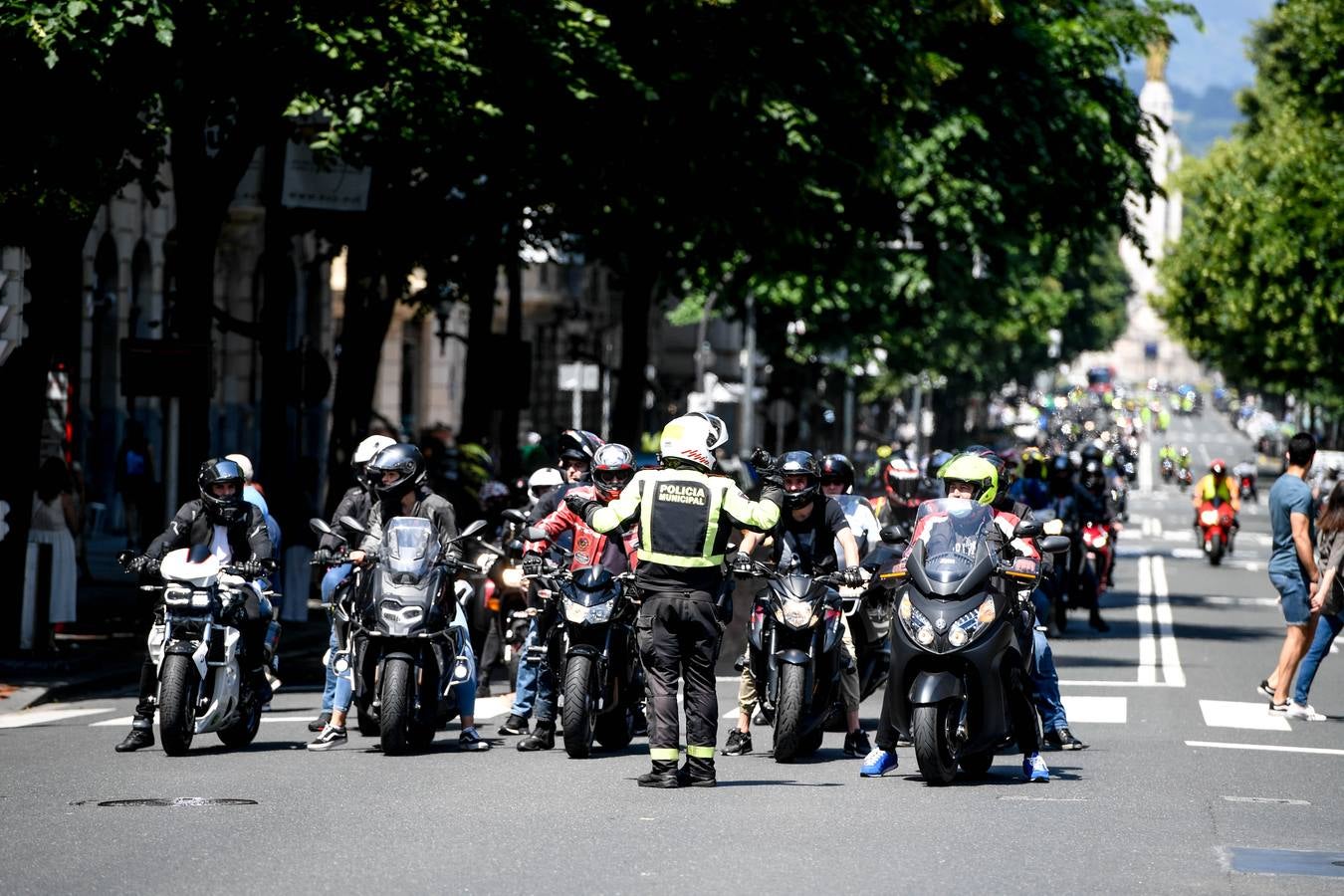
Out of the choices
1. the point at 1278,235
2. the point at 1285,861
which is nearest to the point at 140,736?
the point at 1285,861

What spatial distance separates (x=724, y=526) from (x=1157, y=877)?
3.31 m

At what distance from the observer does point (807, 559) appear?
1363cm

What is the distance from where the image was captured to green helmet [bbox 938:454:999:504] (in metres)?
12.3

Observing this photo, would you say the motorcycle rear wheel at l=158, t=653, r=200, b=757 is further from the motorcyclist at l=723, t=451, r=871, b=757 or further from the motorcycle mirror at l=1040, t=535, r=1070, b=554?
the motorcycle mirror at l=1040, t=535, r=1070, b=554

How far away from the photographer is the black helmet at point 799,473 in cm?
1360

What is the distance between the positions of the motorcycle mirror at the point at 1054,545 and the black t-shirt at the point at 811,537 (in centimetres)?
137

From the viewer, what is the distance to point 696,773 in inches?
479

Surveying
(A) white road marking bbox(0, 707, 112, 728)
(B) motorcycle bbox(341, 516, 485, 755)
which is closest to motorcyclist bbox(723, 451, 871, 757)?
(B) motorcycle bbox(341, 516, 485, 755)

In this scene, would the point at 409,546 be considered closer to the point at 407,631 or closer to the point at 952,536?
the point at 407,631

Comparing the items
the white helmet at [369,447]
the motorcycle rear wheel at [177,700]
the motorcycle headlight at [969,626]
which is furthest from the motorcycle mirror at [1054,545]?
the motorcycle rear wheel at [177,700]

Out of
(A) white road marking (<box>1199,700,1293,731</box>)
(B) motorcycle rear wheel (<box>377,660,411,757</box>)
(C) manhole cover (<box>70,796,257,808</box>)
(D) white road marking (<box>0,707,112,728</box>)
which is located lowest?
(D) white road marking (<box>0,707,112,728</box>)

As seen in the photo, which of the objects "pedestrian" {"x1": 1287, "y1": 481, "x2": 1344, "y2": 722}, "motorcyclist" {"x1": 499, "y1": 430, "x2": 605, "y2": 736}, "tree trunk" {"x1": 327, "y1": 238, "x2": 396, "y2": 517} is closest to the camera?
"motorcyclist" {"x1": 499, "y1": 430, "x2": 605, "y2": 736}

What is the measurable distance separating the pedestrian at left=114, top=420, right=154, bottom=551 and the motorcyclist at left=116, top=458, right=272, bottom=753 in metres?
19.2

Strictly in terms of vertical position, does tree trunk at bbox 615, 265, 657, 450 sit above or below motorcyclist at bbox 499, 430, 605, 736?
above
